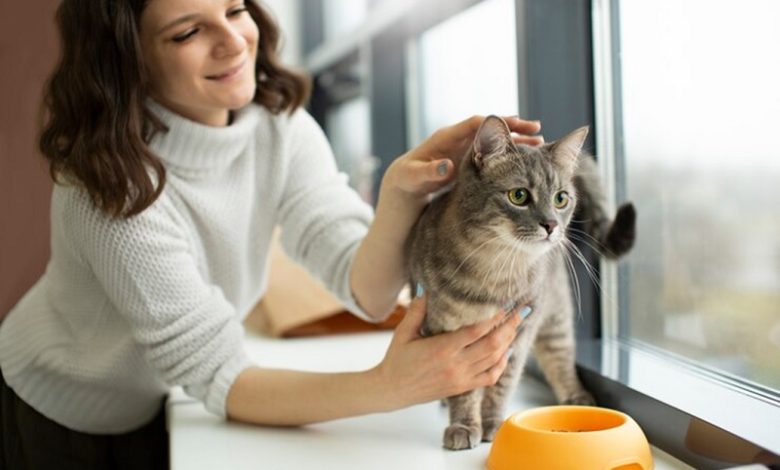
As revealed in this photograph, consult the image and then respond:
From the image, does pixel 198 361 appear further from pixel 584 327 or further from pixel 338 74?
pixel 338 74

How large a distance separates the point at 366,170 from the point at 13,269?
1.38 m

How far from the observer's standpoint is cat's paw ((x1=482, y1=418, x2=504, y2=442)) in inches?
44.9

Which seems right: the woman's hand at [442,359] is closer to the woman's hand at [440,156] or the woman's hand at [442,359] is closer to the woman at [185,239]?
the woman at [185,239]

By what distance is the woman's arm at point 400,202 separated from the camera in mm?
1126

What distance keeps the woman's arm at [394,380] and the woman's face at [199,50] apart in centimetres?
47

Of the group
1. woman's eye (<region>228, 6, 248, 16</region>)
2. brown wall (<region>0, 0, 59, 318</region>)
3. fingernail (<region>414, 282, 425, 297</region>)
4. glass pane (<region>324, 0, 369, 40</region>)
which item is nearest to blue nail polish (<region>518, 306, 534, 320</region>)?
fingernail (<region>414, 282, 425, 297</region>)

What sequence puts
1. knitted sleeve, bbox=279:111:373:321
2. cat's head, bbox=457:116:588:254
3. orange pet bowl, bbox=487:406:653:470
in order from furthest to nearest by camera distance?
1. knitted sleeve, bbox=279:111:373:321
2. cat's head, bbox=457:116:588:254
3. orange pet bowl, bbox=487:406:653:470

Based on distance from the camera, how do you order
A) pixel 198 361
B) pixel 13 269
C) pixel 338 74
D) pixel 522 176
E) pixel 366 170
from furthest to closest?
pixel 338 74 < pixel 366 170 < pixel 13 269 < pixel 198 361 < pixel 522 176

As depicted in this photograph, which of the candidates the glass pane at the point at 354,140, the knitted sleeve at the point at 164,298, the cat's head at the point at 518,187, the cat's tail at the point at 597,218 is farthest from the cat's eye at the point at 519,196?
the glass pane at the point at 354,140

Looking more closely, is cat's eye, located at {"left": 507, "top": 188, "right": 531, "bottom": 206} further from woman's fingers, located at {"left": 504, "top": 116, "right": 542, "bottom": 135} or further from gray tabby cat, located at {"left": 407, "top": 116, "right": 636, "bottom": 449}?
woman's fingers, located at {"left": 504, "top": 116, "right": 542, "bottom": 135}

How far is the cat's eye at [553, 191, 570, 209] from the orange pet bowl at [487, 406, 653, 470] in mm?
287

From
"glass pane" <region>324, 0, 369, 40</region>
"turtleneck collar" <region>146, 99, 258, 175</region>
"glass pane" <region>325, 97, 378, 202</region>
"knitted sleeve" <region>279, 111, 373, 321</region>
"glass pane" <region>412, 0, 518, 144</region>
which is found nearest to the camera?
"turtleneck collar" <region>146, 99, 258, 175</region>

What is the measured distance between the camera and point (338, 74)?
3.50 meters

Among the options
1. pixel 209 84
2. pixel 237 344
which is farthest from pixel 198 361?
pixel 209 84
